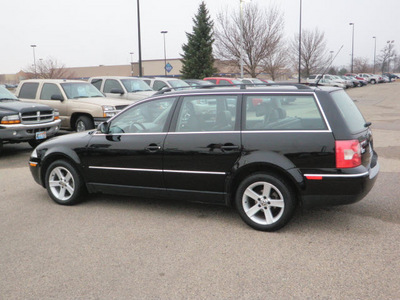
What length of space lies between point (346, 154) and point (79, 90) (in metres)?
9.97

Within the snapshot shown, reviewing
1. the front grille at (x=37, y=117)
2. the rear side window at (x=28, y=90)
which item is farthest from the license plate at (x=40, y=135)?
the rear side window at (x=28, y=90)

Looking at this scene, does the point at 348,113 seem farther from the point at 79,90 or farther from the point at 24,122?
the point at 79,90

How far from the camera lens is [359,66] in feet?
332

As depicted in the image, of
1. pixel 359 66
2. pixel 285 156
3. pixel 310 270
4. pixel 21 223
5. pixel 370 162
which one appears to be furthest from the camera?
pixel 359 66

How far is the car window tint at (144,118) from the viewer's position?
16.4 ft

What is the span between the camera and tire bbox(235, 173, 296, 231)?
425 cm

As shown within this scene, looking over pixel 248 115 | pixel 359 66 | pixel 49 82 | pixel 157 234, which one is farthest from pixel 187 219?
pixel 359 66

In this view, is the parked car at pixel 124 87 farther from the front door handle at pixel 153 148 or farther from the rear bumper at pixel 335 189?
the rear bumper at pixel 335 189

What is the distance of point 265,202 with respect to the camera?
437 cm

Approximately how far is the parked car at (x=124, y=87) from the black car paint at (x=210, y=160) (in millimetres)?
8606

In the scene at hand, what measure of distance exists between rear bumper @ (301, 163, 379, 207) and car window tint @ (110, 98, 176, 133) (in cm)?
196

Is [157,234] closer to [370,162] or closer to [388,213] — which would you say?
[370,162]

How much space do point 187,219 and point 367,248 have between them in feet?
6.86

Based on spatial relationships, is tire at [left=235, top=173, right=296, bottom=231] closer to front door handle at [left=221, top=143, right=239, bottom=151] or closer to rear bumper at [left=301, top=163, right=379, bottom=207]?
rear bumper at [left=301, top=163, right=379, bottom=207]
